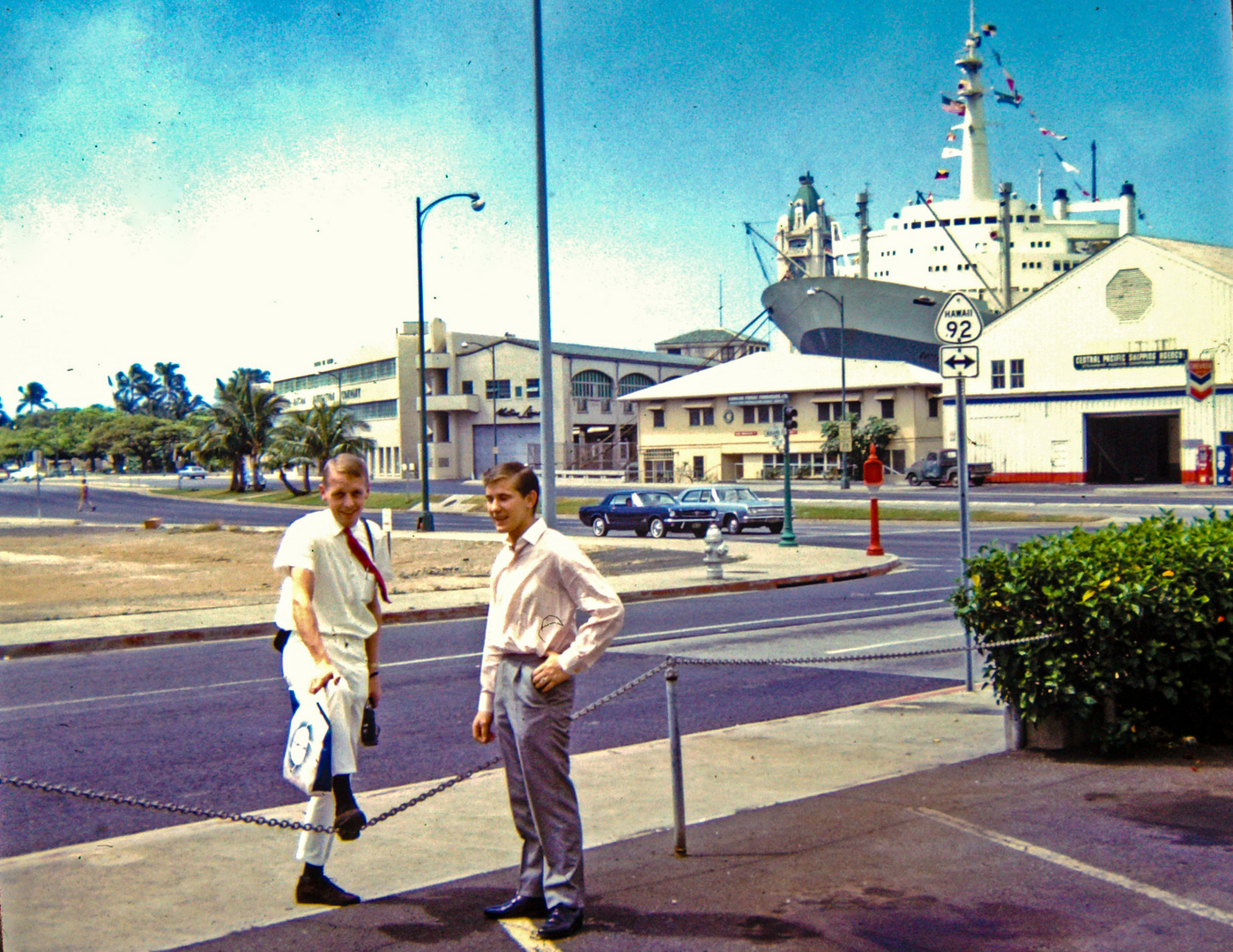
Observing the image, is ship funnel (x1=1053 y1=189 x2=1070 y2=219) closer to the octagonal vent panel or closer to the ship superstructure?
the ship superstructure

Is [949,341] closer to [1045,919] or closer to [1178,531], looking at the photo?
[1178,531]

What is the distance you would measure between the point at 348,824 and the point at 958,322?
276 inches

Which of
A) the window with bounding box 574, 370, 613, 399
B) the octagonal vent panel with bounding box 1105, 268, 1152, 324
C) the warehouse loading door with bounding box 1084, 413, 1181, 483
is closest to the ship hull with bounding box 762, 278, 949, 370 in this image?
the window with bounding box 574, 370, 613, 399

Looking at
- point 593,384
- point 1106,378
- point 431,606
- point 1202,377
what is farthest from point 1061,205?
point 431,606

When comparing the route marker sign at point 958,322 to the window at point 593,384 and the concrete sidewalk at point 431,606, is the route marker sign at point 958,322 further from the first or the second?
the window at point 593,384

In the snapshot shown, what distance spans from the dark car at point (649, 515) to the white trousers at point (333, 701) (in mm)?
27184

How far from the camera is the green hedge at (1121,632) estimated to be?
686 cm

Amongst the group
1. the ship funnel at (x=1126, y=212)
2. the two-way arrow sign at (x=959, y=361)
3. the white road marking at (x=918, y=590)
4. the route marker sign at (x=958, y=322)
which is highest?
the ship funnel at (x=1126, y=212)

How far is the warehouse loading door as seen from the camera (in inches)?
2025

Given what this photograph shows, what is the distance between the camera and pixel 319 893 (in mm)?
4844

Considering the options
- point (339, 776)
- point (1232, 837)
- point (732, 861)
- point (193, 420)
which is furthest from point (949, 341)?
point (193, 420)

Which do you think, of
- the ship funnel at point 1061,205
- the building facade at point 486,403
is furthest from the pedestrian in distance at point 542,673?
the ship funnel at point 1061,205

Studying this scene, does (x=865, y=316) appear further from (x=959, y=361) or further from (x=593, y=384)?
(x=959, y=361)

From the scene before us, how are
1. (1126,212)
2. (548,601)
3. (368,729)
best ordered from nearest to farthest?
(548,601) → (368,729) → (1126,212)
